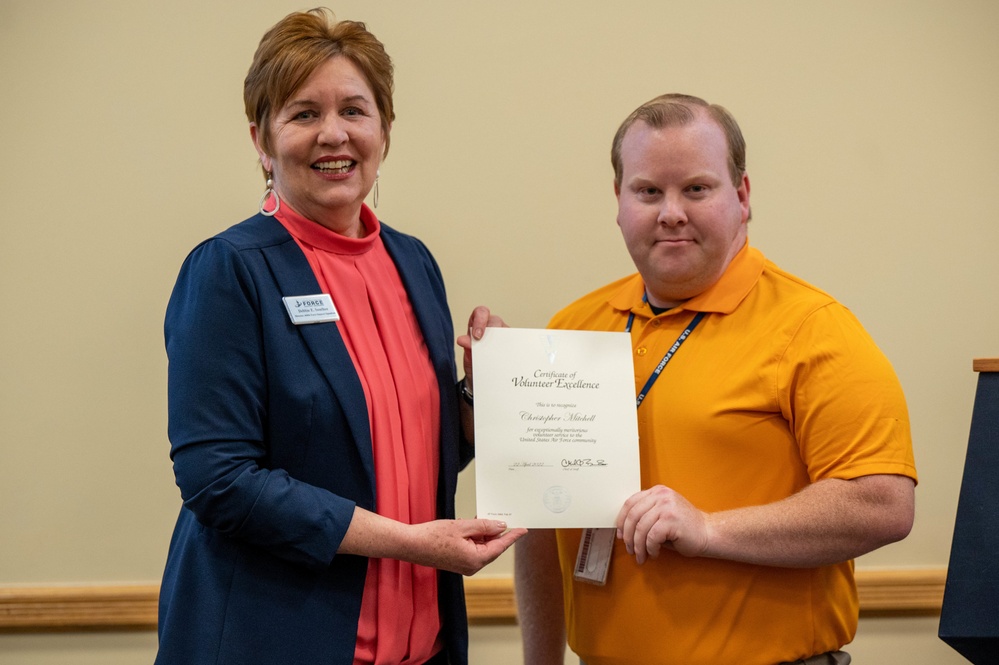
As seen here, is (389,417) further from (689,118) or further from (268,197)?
(689,118)

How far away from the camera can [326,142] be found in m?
1.62

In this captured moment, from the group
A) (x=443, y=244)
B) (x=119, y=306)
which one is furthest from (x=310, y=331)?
(x=119, y=306)

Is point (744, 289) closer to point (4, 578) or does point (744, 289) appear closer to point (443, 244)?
point (443, 244)

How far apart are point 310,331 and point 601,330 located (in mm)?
674

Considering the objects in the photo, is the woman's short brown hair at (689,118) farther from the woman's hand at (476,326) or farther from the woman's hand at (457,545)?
the woman's hand at (457,545)

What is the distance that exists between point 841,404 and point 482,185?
151 cm

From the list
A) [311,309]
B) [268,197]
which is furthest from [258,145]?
[311,309]

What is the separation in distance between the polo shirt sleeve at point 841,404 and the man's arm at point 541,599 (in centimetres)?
65

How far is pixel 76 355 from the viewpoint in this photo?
2762 mm

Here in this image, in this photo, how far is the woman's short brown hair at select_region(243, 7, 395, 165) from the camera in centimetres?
160

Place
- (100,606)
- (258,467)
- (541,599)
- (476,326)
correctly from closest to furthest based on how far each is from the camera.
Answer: (258,467)
(476,326)
(541,599)
(100,606)

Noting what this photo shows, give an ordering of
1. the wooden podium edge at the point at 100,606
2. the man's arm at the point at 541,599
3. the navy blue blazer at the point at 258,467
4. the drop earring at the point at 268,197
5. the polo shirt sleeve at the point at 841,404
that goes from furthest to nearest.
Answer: the wooden podium edge at the point at 100,606, the man's arm at the point at 541,599, the drop earring at the point at 268,197, the polo shirt sleeve at the point at 841,404, the navy blue blazer at the point at 258,467

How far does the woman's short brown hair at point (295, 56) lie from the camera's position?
5.26ft
